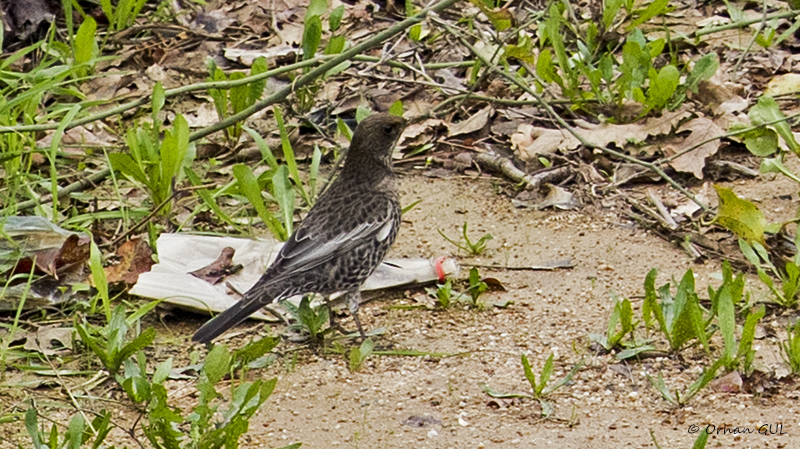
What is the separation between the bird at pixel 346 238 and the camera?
4.99m

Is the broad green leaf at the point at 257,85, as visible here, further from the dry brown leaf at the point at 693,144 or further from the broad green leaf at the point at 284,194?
the dry brown leaf at the point at 693,144

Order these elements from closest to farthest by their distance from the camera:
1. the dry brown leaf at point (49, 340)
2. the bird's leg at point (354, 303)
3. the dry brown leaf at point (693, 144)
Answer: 1. the dry brown leaf at point (49, 340)
2. the bird's leg at point (354, 303)
3. the dry brown leaf at point (693, 144)

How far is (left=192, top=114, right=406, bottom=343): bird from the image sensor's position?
4.99m

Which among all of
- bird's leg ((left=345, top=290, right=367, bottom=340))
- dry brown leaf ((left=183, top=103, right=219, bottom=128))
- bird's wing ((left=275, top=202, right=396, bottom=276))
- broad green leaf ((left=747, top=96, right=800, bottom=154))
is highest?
broad green leaf ((left=747, top=96, right=800, bottom=154))

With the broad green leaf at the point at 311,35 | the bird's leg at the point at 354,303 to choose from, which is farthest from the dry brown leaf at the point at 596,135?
the bird's leg at the point at 354,303

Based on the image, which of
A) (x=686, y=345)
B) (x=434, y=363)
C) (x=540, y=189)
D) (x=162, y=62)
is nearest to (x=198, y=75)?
(x=162, y=62)

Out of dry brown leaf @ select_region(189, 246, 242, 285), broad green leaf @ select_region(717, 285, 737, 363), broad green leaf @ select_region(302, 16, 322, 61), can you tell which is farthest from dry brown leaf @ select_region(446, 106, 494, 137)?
broad green leaf @ select_region(717, 285, 737, 363)

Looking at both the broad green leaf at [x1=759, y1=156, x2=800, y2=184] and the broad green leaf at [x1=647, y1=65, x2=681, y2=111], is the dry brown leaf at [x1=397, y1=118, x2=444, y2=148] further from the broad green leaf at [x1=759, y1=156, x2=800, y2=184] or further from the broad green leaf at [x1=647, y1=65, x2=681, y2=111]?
the broad green leaf at [x1=759, y1=156, x2=800, y2=184]

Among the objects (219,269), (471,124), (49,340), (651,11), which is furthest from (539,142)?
(49,340)

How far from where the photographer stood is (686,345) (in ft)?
15.5

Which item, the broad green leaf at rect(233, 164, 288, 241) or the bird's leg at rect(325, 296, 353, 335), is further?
the broad green leaf at rect(233, 164, 288, 241)

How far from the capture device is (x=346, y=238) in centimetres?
528

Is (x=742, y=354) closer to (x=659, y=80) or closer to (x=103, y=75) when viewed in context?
(x=659, y=80)

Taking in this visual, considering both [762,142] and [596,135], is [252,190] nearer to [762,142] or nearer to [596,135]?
[596,135]
